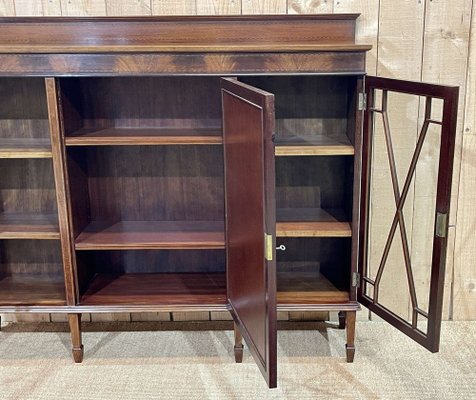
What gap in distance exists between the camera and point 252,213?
158cm

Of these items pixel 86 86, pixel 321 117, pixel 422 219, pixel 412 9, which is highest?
pixel 412 9

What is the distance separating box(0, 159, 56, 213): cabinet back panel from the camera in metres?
2.17

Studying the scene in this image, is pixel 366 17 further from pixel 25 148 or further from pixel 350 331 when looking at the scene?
pixel 25 148

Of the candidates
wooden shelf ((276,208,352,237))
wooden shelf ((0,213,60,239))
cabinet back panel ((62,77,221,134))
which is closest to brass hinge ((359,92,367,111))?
wooden shelf ((276,208,352,237))

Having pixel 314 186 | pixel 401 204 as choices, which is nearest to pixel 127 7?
pixel 314 186

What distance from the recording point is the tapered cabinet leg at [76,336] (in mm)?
2000

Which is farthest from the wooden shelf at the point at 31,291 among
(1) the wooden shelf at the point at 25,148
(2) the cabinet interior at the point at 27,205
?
(1) the wooden shelf at the point at 25,148

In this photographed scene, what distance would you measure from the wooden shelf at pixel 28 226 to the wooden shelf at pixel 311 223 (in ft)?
2.56

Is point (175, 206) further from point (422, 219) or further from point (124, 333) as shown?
point (422, 219)

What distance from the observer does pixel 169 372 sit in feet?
6.49

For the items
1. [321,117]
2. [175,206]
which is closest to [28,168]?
[175,206]

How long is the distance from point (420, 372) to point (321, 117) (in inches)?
37.6

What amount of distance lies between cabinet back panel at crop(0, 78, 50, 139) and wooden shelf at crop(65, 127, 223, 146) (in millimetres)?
185

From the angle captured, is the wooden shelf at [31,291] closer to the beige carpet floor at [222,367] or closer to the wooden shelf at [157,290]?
the wooden shelf at [157,290]
